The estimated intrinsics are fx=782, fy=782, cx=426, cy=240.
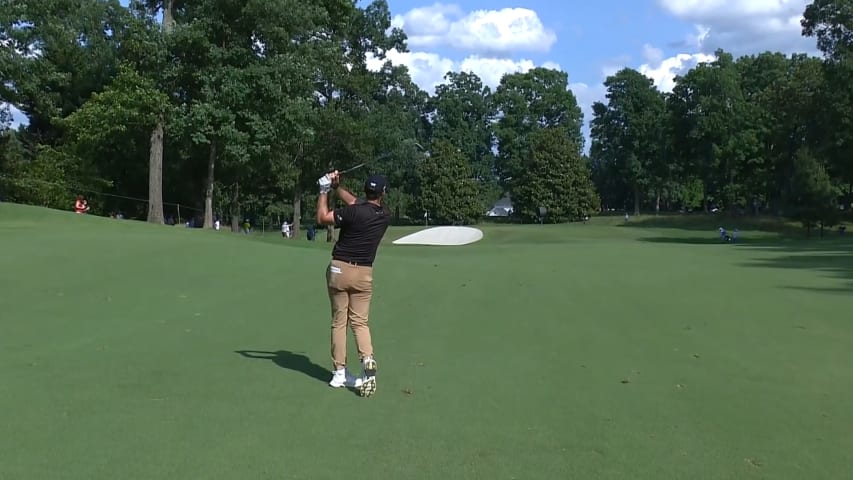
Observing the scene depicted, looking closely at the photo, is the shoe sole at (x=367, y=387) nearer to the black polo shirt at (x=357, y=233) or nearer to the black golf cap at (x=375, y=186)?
the black polo shirt at (x=357, y=233)

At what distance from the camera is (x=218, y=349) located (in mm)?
9148

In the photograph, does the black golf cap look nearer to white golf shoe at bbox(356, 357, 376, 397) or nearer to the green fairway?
white golf shoe at bbox(356, 357, 376, 397)

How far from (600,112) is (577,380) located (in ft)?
349

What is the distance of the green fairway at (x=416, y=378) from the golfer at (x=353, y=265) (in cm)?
42

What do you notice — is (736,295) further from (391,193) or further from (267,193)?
(391,193)

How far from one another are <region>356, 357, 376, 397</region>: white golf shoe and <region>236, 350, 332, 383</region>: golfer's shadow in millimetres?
723

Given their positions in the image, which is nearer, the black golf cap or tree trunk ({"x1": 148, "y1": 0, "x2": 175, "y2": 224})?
the black golf cap

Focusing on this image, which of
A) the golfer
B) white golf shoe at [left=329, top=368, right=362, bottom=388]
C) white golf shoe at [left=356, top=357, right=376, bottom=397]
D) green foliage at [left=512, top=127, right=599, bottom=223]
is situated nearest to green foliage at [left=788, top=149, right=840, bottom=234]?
green foliage at [left=512, top=127, right=599, bottom=223]

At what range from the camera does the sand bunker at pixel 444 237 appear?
5478 cm

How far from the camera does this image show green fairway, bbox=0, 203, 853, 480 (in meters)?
5.30

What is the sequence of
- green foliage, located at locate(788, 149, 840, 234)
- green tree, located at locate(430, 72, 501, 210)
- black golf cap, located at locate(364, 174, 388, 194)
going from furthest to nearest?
green tree, located at locate(430, 72, 501, 210) < green foliage, located at locate(788, 149, 840, 234) < black golf cap, located at locate(364, 174, 388, 194)

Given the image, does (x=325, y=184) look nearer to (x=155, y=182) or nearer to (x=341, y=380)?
(x=341, y=380)

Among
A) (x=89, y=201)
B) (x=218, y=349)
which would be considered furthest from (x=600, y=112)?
(x=218, y=349)

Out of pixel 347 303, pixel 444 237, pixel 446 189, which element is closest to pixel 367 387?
pixel 347 303
